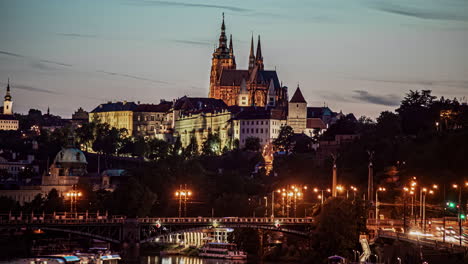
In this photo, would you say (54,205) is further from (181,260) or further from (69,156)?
(69,156)

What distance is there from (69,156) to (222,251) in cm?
7536

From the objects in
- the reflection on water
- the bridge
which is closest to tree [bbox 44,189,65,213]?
the reflection on water

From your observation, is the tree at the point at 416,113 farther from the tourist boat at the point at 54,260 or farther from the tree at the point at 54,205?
the tourist boat at the point at 54,260

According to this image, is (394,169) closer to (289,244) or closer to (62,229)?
(289,244)

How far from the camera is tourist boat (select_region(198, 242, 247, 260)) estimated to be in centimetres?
10800

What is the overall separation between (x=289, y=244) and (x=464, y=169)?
91.7 feet

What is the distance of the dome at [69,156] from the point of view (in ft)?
590

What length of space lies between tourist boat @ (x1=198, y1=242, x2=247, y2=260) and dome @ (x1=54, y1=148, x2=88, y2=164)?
69405 mm

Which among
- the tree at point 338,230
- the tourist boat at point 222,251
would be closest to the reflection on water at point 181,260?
the tourist boat at point 222,251

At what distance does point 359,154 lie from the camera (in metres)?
158

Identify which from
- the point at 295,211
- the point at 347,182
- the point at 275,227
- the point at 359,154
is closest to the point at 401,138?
the point at 359,154

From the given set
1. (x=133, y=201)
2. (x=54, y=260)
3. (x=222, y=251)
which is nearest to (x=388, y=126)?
(x=133, y=201)

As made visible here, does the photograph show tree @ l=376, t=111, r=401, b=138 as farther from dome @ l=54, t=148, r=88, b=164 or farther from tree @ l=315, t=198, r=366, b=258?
tree @ l=315, t=198, r=366, b=258

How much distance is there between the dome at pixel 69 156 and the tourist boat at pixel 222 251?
6940 centimetres
